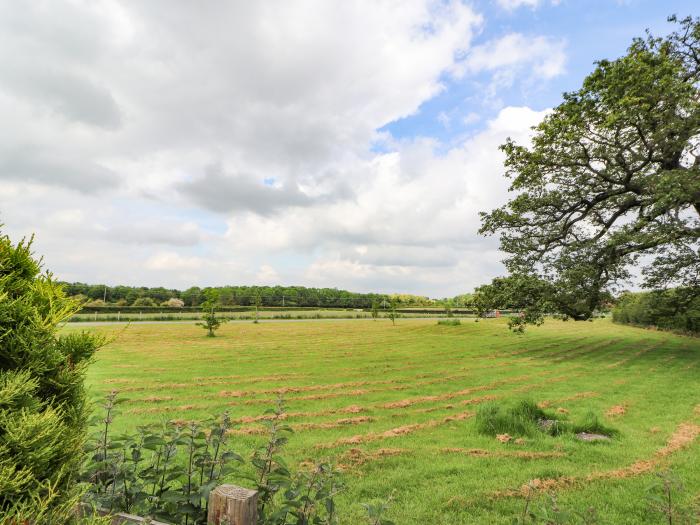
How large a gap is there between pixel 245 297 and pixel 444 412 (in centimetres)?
7137

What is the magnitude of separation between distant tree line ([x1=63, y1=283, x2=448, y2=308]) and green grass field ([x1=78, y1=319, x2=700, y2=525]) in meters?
35.0

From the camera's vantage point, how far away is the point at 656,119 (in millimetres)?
15719

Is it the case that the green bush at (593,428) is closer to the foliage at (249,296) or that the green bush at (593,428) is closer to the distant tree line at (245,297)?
the distant tree line at (245,297)

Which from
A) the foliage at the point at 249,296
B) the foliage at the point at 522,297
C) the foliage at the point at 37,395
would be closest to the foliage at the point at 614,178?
the foliage at the point at 522,297

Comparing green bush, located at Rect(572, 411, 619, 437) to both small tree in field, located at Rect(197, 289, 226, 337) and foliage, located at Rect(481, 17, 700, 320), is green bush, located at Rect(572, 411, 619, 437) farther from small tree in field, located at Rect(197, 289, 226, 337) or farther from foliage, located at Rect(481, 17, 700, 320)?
small tree in field, located at Rect(197, 289, 226, 337)

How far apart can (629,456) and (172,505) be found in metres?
7.09

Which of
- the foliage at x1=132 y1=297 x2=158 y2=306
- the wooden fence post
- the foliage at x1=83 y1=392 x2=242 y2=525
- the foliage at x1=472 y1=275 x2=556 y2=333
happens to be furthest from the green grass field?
the foliage at x1=132 y1=297 x2=158 y2=306

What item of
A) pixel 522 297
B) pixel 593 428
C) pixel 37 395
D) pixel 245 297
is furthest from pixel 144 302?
pixel 37 395

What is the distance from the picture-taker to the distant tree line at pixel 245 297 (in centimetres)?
6101

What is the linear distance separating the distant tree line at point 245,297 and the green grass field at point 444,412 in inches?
1380

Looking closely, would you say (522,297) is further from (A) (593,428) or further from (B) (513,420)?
(B) (513,420)

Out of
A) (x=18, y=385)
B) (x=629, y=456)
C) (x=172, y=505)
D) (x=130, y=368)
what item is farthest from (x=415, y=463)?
(x=130, y=368)

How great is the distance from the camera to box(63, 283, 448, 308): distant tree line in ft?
200

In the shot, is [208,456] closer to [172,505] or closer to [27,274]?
[172,505]
